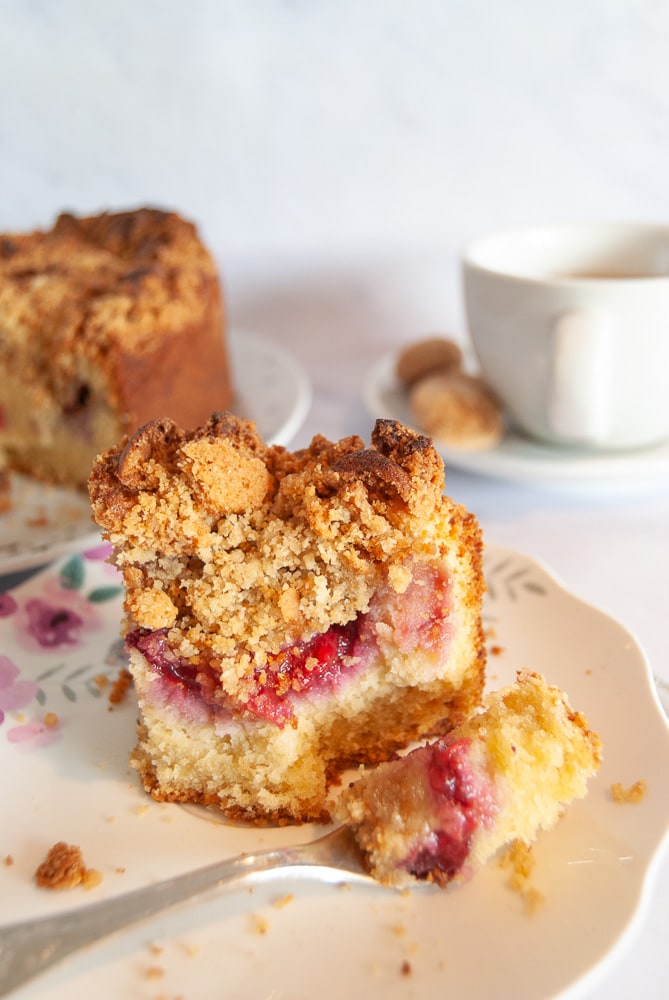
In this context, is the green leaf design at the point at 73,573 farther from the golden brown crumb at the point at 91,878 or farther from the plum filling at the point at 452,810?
the plum filling at the point at 452,810

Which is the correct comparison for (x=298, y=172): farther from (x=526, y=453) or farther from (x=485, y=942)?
(x=485, y=942)

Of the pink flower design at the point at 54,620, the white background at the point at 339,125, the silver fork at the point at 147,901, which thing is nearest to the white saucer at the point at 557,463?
the white background at the point at 339,125

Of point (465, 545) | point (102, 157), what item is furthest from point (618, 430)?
point (102, 157)

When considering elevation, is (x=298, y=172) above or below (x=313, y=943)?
above

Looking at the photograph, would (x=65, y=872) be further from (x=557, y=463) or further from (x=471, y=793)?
(x=557, y=463)

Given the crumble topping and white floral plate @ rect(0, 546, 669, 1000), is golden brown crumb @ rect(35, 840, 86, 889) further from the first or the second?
the crumble topping

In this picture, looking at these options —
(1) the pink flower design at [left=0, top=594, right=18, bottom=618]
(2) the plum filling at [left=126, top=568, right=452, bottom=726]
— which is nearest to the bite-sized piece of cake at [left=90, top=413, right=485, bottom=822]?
(2) the plum filling at [left=126, top=568, right=452, bottom=726]

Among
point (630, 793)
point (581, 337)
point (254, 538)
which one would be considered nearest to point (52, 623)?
point (254, 538)
